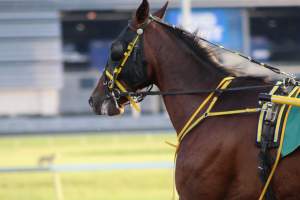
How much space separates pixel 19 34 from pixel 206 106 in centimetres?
3377

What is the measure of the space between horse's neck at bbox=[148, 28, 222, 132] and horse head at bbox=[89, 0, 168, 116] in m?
0.10

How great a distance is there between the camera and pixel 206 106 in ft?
18.4

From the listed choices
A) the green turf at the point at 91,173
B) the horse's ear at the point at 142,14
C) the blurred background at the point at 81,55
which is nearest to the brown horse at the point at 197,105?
the horse's ear at the point at 142,14

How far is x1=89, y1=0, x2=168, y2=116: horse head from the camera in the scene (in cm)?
575

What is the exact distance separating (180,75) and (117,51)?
0.51 metres

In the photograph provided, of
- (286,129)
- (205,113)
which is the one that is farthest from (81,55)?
(286,129)

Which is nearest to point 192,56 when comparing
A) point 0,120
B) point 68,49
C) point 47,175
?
point 47,175

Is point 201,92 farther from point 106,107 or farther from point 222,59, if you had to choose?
point 106,107

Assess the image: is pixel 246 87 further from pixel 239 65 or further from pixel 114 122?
pixel 114 122

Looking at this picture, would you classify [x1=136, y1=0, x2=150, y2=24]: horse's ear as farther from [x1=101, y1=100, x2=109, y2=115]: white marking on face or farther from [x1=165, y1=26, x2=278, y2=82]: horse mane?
[x1=101, y1=100, x2=109, y2=115]: white marking on face

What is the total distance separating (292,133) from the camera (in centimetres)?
515

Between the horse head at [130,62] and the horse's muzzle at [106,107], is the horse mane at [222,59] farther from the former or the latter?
the horse's muzzle at [106,107]

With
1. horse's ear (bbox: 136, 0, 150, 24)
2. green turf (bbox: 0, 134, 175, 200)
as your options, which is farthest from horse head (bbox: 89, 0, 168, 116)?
green turf (bbox: 0, 134, 175, 200)

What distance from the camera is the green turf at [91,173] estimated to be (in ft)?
40.8
